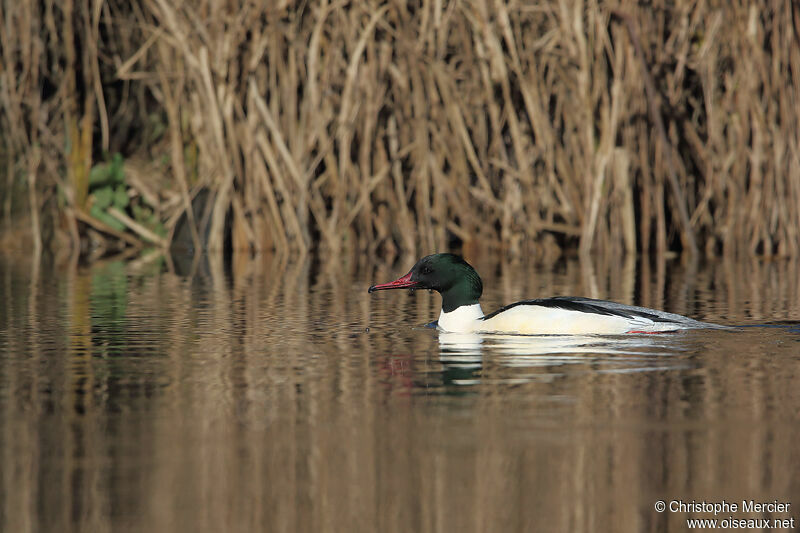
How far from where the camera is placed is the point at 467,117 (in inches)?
520

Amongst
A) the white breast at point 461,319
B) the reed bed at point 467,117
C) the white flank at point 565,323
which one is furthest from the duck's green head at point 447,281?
the reed bed at point 467,117

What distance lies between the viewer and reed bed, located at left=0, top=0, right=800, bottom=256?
1248 centimetres

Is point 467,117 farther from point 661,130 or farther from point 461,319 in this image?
point 461,319

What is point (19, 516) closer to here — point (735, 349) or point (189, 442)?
point (189, 442)

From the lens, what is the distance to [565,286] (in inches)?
408

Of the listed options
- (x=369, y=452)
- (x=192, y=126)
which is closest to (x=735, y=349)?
(x=369, y=452)

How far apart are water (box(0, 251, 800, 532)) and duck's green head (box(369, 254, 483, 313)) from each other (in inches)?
9.3

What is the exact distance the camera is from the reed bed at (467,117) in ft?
40.9

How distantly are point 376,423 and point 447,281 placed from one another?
10.1 ft

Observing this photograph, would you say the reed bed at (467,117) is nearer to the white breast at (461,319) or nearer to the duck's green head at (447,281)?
the duck's green head at (447,281)

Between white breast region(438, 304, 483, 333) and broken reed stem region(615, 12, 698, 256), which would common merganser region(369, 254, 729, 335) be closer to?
white breast region(438, 304, 483, 333)

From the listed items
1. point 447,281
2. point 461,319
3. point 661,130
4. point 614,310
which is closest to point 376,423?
point 614,310

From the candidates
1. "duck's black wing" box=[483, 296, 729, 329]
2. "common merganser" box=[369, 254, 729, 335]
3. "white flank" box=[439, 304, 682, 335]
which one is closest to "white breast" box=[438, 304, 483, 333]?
"common merganser" box=[369, 254, 729, 335]

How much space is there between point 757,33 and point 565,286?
334 centimetres
